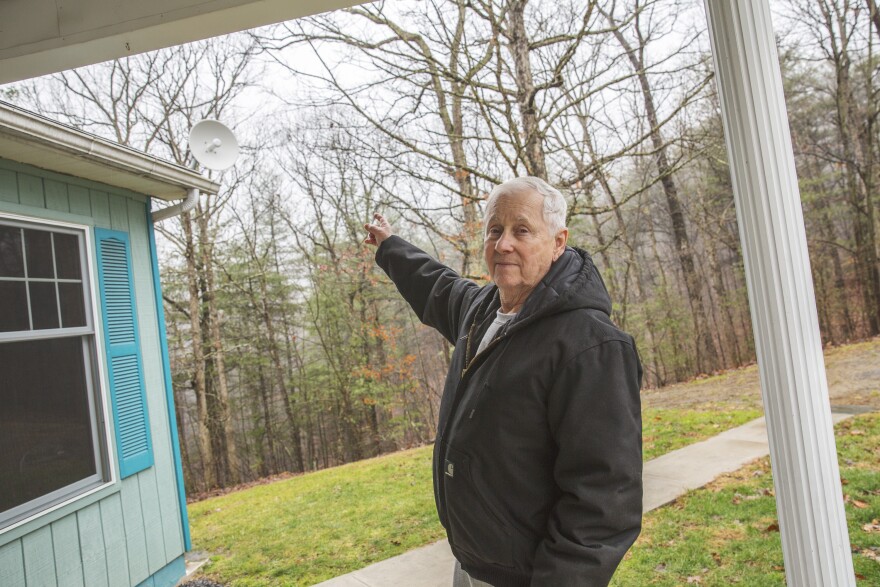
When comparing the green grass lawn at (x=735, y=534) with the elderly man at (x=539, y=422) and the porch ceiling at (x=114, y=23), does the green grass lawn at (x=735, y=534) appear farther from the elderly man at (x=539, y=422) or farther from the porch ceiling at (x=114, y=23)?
the porch ceiling at (x=114, y=23)

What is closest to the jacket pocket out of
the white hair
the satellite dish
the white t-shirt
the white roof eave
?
the white t-shirt

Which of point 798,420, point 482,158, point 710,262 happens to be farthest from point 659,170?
point 798,420

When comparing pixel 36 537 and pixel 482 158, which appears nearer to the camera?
pixel 36 537

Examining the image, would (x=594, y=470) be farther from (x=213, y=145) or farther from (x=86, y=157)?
(x=213, y=145)

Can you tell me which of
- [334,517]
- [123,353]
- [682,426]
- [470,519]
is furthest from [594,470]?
[682,426]

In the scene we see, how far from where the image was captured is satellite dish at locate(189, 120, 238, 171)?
2875 mm

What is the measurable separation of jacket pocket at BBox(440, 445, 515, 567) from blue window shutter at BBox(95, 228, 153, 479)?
2194 mm

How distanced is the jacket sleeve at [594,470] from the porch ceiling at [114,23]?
1069 mm

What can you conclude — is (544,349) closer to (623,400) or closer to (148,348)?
(623,400)

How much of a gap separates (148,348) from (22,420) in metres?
0.81

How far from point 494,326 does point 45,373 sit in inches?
84.6

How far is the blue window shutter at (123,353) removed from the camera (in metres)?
2.64

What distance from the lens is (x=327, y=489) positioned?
A: 15.3ft

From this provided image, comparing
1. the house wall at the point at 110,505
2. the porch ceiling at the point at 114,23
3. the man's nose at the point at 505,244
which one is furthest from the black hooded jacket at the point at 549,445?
the house wall at the point at 110,505
